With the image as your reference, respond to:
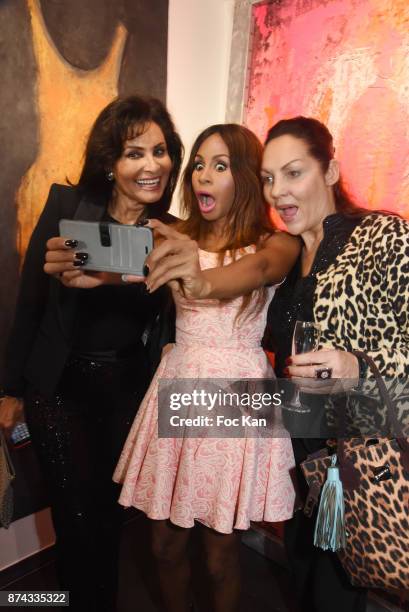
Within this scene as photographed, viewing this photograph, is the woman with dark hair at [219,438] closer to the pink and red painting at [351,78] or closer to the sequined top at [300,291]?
the sequined top at [300,291]

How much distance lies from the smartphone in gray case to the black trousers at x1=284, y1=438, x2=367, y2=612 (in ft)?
2.50

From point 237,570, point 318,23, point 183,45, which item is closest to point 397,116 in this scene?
point 318,23

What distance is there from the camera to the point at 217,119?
2615 mm

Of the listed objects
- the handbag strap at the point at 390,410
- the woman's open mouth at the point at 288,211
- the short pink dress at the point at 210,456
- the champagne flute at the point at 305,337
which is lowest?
the short pink dress at the point at 210,456

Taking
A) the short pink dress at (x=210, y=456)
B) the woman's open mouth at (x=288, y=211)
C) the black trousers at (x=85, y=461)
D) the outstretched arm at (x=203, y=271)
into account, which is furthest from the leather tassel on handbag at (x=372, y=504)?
the black trousers at (x=85, y=461)

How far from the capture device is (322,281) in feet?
4.23

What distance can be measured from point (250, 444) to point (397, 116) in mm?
1417

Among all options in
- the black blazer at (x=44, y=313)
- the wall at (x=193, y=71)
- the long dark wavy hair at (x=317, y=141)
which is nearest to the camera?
the long dark wavy hair at (x=317, y=141)

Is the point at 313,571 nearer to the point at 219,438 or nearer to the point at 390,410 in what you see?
the point at 219,438

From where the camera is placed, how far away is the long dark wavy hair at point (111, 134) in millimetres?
1612

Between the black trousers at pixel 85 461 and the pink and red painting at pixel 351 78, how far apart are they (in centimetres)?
131

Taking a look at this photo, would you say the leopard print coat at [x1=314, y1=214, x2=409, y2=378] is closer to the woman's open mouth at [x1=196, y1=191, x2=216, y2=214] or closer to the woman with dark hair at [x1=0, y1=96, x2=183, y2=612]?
the woman's open mouth at [x1=196, y1=191, x2=216, y2=214]

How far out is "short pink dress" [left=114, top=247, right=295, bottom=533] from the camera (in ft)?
4.75

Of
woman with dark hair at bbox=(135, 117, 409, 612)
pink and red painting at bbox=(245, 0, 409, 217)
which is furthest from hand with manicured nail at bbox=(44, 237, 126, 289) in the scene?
pink and red painting at bbox=(245, 0, 409, 217)
